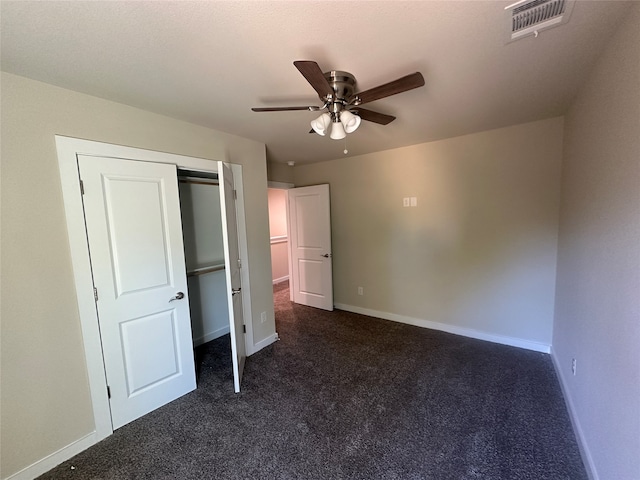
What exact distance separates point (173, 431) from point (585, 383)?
112 inches

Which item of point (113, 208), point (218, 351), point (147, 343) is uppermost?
point (113, 208)

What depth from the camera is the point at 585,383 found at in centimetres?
168

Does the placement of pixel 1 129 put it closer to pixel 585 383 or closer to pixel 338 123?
pixel 338 123

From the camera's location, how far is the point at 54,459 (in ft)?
5.53

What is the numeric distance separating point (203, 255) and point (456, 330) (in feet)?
11.2

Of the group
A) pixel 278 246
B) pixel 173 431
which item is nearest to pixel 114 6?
pixel 173 431

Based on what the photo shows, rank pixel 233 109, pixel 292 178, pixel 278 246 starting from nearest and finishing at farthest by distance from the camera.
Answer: pixel 233 109 → pixel 292 178 → pixel 278 246

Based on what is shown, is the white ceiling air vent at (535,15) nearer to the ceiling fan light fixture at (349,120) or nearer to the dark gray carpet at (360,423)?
the ceiling fan light fixture at (349,120)

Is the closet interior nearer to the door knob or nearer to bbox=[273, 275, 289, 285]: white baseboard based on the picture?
the door knob

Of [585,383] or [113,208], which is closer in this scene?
[585,383]

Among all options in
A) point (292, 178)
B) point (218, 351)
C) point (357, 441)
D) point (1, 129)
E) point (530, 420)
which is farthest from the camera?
point (292, 178)

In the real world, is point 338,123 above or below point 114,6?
below

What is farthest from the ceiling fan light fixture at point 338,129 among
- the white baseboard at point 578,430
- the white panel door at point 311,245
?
the white baseboard at point 578,430

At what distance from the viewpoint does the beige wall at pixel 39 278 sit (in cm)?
152
